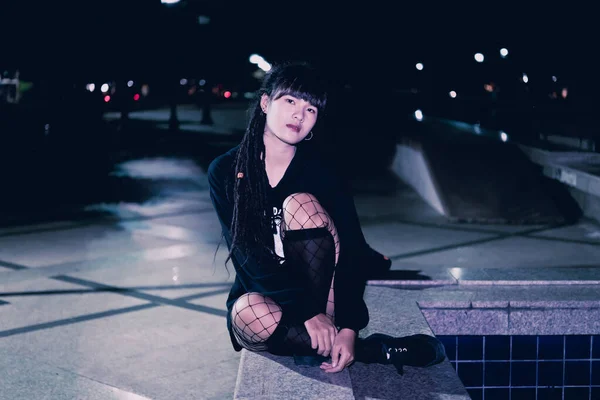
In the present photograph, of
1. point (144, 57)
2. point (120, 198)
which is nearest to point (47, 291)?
point (120, 198)

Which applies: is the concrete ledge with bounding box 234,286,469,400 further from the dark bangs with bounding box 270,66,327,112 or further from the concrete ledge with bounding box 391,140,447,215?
the concrete ledge with bounding box 391,140,447,215

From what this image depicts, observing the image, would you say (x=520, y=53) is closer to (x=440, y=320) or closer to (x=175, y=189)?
(x=175, y=189)

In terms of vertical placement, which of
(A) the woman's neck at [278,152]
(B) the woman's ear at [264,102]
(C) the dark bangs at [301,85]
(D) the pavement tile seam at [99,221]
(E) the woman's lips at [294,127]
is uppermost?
(C) the dark bangs at [301,85]

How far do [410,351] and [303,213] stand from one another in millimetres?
795

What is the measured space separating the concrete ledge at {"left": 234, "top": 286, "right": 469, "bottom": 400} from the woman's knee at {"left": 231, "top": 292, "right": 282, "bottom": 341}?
0.59ft

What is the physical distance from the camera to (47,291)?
6.75 metres

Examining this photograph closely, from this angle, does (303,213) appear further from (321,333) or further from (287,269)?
(321,333)

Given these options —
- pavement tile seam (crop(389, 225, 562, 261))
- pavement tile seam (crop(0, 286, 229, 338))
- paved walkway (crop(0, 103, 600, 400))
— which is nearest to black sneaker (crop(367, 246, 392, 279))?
paved walkway (crop(0, 103, 600, 400))

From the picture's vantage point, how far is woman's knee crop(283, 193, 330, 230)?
354cm

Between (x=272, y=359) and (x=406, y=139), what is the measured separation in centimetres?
1118

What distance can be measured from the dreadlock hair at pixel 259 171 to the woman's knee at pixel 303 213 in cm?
13

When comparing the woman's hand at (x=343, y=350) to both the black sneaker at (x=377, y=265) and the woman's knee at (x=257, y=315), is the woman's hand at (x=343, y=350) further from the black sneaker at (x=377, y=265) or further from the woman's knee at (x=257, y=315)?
the black sneaker at (x=377, y=265)

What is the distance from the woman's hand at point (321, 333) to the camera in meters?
3.43

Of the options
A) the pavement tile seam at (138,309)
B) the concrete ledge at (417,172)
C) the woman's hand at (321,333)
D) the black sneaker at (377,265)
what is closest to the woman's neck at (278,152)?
the woman's hand at (321,333)
